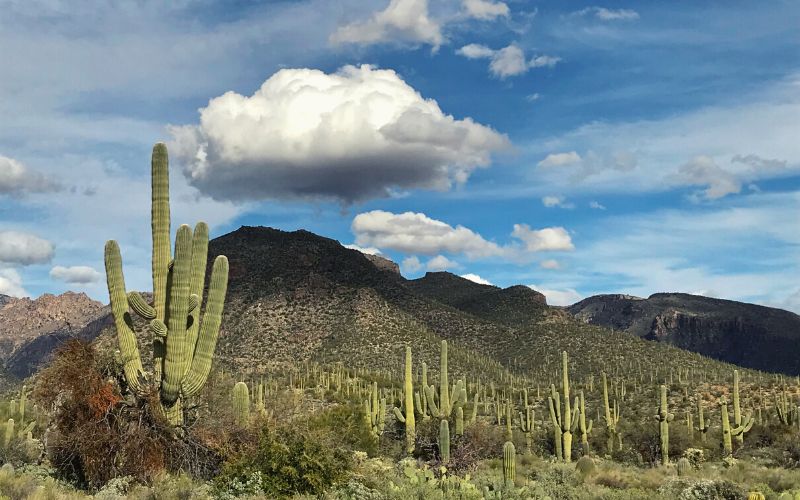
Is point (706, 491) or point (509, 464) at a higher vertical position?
point (509, 464)

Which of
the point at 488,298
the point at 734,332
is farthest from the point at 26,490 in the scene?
the point at 734,332

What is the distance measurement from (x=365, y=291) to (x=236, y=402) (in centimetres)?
6265

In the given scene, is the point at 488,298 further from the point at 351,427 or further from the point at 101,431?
the point at 101,431

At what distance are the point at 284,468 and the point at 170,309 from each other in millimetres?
4595

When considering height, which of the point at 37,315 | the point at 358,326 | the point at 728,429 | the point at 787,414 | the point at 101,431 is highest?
the point at 37,315

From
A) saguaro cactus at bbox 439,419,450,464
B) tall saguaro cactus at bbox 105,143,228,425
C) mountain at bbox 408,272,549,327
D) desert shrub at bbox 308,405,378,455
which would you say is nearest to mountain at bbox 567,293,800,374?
mountain at bbox 408,272,549,327

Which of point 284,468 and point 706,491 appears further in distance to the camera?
point 706,491

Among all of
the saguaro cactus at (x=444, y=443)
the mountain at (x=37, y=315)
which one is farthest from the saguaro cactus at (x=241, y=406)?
the mountain at (x=37, y=315)

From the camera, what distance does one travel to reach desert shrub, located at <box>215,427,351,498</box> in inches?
519

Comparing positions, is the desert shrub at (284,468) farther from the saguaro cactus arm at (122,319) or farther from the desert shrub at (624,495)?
the desert shrub at (624,495)

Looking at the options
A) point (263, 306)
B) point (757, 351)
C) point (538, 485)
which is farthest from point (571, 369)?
point (757, 351)

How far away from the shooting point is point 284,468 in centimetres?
1342

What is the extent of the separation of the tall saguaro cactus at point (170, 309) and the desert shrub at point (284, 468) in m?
2.29

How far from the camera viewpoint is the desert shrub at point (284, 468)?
13.2m
